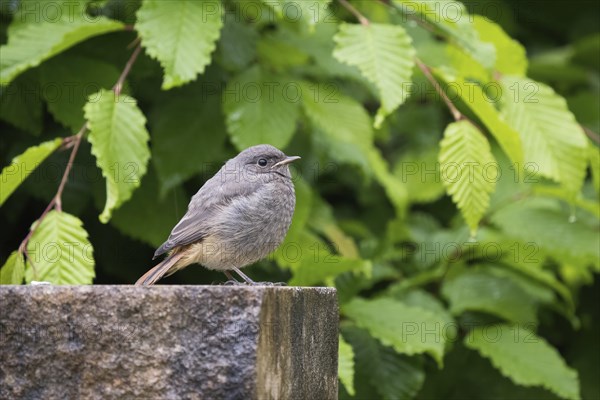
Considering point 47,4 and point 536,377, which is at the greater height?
point 47,4

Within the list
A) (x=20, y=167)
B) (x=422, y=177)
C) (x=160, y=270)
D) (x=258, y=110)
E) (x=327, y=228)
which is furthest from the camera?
(x=422, y=177)

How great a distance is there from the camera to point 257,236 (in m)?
3.66

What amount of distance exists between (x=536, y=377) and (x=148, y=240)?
88.0 inches

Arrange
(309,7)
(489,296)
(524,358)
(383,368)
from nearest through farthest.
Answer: (309,7)
(383,368)
(524,358)
(489,296)

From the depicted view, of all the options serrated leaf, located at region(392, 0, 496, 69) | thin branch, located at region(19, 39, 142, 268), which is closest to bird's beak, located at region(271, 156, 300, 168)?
thin branch, located at region(19, 39, 142, 268)

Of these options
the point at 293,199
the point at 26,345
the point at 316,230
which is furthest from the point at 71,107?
the point at 26,345

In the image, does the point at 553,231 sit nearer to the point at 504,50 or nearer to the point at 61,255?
the point at 504,50

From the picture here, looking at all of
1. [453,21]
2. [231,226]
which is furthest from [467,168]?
[231,226]

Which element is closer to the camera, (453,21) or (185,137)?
(453,21)

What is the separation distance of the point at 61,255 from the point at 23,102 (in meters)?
1.17

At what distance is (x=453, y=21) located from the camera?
4.16 m

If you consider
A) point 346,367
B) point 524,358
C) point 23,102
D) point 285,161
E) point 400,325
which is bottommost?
point 524,358

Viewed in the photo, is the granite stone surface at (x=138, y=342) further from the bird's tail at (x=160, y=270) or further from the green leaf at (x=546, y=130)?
the green leaf at (x=546, y=130)

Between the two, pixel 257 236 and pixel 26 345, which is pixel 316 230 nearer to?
pixel 257 236
